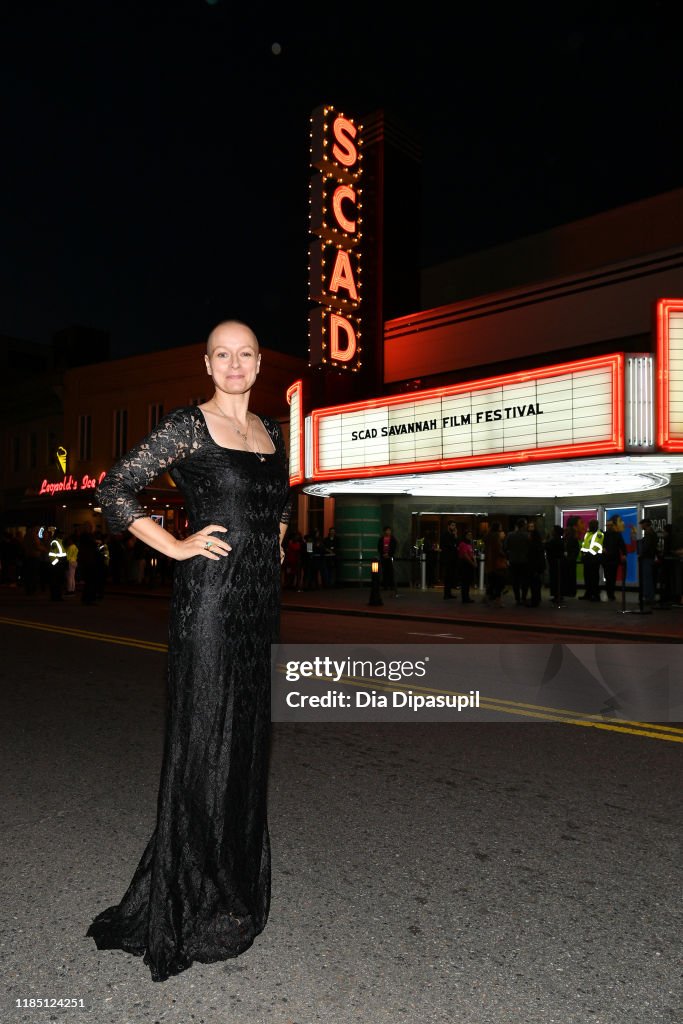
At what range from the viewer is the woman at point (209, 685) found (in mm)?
2625

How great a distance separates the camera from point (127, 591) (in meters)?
22.1

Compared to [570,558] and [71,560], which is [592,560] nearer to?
[570,558]

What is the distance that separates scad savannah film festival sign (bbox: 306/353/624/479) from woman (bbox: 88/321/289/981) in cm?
1196

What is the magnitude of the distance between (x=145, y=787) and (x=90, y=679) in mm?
3729

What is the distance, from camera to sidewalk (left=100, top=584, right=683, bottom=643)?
494 inches

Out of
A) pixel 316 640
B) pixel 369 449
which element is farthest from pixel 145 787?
pixel 369 449

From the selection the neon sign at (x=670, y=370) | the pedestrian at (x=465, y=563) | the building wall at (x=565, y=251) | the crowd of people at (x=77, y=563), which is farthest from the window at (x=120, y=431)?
the neon sign at (x=670, y=370)

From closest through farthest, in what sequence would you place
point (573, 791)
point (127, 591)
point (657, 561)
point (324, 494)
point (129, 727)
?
point (573, 791)
point (129, 727)
point (657, 561)
point (127, 591)
point (324, 494)

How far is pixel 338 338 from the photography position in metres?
20.6

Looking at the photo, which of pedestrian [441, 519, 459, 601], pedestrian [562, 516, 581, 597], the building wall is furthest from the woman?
the building wall

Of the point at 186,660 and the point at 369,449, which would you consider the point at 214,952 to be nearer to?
the point at 186,660

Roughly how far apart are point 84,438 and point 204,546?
3397cm

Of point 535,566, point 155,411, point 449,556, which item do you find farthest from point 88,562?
point 155,411

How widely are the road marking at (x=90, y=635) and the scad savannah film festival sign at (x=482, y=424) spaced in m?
7.73
